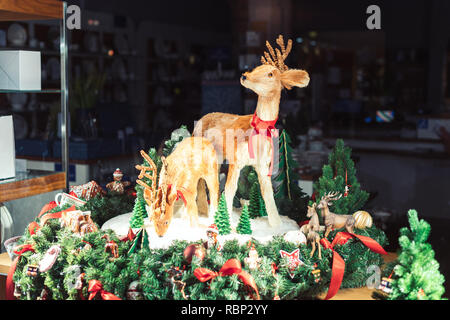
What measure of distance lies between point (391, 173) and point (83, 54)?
3307 mm

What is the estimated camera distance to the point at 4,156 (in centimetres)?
199

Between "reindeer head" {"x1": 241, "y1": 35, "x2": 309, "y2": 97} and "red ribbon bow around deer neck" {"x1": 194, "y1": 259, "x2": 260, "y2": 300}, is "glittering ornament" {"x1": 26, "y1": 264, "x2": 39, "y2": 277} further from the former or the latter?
"reindeer head" {"x1": 241, "y1": 35, "x2": 309, "y2": 97}

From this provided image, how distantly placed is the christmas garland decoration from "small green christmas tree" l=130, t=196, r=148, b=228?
124 millimetres

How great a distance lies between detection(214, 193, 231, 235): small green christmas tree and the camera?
1439 mm

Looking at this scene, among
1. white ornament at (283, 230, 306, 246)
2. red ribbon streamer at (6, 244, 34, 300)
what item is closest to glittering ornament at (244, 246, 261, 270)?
white ornament at (283, 230, 306, 246)

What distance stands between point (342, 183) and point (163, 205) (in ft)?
1.61

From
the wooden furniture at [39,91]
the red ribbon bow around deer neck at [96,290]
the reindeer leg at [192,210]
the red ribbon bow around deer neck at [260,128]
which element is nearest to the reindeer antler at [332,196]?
the red ribbon bow around deer neck at [260,128]

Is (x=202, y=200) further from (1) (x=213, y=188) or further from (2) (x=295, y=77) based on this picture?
(2) (x=295, y=77)

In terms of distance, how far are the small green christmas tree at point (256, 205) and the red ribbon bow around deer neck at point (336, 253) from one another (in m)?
0.32

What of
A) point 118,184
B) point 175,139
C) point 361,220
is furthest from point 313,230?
point 118,184

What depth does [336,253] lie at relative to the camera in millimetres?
1295

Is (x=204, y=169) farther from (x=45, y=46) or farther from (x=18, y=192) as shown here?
(x=45, y=46)

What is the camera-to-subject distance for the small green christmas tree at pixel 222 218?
1.44 meters

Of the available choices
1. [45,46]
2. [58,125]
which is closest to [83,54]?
[45,46]
